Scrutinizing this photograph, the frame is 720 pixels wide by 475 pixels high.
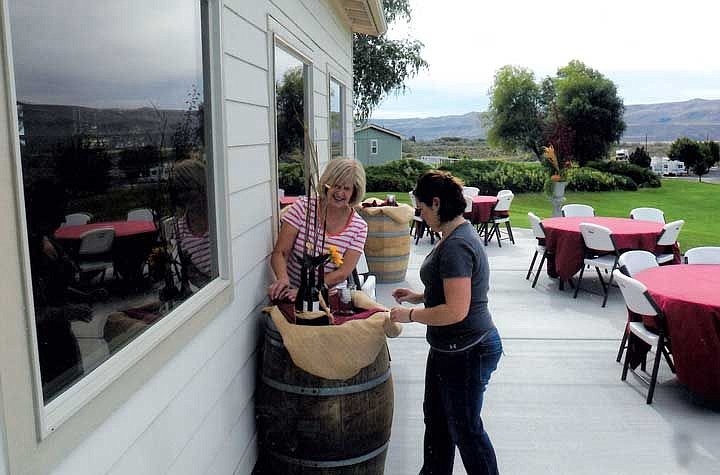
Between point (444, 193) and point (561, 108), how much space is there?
Answer: 36733mm

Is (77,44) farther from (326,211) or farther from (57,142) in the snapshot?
(326,211)

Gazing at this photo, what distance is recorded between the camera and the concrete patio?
3.46 metres

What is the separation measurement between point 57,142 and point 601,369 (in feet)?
14.5

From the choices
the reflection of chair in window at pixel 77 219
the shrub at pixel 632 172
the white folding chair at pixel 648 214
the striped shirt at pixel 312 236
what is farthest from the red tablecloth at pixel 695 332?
the shrub at pixel 632 172

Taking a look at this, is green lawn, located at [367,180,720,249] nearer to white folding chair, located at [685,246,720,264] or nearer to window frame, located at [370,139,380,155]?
white folding chair, located at [685,246,720,264]

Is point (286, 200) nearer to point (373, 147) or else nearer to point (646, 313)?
point (646, 313)

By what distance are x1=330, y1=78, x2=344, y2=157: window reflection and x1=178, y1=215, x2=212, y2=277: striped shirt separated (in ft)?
13.3

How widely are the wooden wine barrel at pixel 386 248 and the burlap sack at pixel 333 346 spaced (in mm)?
4561

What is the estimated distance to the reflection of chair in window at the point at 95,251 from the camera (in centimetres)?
142

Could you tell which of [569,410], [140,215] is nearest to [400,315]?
[140,215]

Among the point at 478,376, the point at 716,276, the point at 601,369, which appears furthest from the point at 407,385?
the point at 716,276

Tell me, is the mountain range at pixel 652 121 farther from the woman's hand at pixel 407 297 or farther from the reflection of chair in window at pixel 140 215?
the reflection of chair in window at pixel 140 215

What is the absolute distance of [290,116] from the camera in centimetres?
433

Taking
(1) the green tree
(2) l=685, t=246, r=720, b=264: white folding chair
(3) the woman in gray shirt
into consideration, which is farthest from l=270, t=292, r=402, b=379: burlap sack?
(1) the green tree
